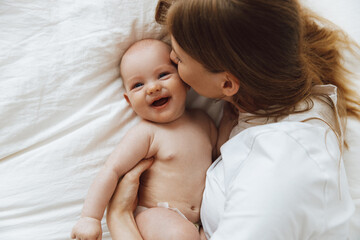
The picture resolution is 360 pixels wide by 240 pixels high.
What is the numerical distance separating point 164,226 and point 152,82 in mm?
422

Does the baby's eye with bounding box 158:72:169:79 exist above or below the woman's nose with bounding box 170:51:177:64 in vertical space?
below

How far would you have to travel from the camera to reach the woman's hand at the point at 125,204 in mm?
956

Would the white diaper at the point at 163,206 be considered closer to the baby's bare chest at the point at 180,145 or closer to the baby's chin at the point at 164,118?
the baby's bare chest at the point at 180,145

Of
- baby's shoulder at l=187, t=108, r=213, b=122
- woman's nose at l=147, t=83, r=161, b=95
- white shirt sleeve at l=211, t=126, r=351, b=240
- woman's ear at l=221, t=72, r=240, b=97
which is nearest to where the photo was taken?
white shirt sleeve at l=211, t=126, r=351, b=240

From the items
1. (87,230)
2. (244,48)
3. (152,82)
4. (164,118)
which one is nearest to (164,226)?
(87,230)

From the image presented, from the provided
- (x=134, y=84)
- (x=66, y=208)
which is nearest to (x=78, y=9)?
(x=134, y=84)

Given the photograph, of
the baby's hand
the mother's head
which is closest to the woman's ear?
the mother's head

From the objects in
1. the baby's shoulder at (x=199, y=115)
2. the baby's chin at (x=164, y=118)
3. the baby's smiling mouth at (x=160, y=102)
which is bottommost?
the baby's shoulder at (x=199, y=115)

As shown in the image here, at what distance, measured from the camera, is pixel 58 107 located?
102cm

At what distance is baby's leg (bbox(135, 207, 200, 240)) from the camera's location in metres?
0.91

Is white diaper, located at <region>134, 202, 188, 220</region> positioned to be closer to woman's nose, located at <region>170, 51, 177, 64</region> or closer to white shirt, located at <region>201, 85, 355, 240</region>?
white shirt, located at <region>201, 85, 355, 240</region>

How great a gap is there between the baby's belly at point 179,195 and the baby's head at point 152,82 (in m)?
0.20

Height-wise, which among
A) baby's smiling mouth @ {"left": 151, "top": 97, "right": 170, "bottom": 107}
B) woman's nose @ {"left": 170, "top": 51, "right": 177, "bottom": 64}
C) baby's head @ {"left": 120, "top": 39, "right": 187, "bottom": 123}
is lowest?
baby's smiling mouth @ {"left": 151, "top": 97, "right": 170, "bottom": 107}

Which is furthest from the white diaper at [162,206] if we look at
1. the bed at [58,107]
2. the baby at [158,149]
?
the bed at [58,107]
